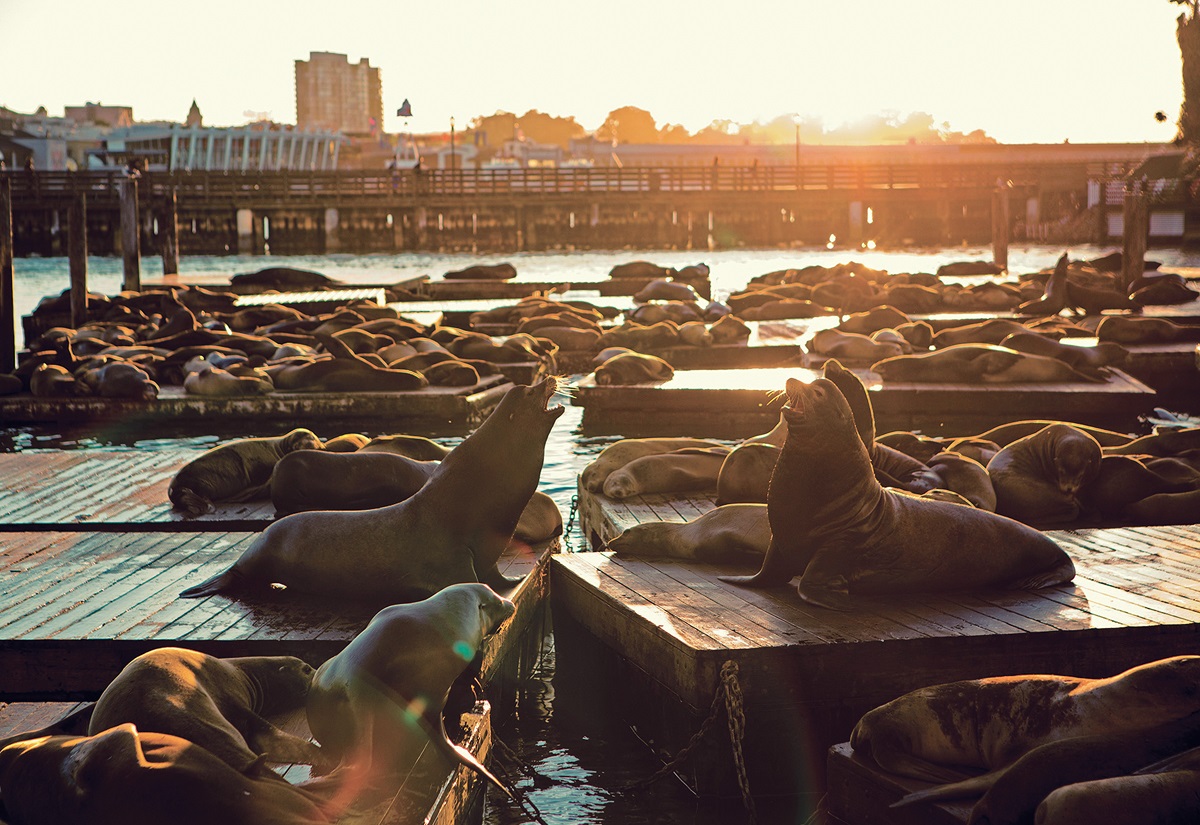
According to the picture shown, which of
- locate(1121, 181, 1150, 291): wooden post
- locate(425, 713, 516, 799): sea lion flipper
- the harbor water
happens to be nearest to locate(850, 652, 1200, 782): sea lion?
the harbor water

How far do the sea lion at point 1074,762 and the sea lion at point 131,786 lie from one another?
1.69 metres

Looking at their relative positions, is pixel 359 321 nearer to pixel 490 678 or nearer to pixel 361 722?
pixel 490 678

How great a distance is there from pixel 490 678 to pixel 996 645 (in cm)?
189

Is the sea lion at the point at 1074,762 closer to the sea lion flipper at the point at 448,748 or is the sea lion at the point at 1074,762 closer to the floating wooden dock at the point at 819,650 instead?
the sea lion flipper at the point at 448,748

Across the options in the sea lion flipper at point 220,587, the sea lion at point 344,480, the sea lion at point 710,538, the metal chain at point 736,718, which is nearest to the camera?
the metal chain at point 736,718

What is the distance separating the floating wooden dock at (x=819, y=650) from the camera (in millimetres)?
4684

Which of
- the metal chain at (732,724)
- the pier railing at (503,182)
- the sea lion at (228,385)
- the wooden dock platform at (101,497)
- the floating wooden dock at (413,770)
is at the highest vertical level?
the pier railing at (503,182)

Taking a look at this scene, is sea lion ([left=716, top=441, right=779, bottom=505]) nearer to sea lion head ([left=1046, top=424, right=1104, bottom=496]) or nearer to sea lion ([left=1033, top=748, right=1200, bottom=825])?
sea lion head ([left=1046, top=424, right=1104, bottom=496])

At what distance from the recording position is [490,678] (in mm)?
5109

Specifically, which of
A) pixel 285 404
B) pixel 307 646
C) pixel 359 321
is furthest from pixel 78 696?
pixel 359 321

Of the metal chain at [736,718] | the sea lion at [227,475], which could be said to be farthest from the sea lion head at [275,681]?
the sea lion at [227,475]

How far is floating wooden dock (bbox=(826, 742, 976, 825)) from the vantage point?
3.53 m

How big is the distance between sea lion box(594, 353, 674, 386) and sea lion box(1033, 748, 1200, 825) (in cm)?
992

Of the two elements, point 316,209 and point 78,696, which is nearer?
point 78,696
